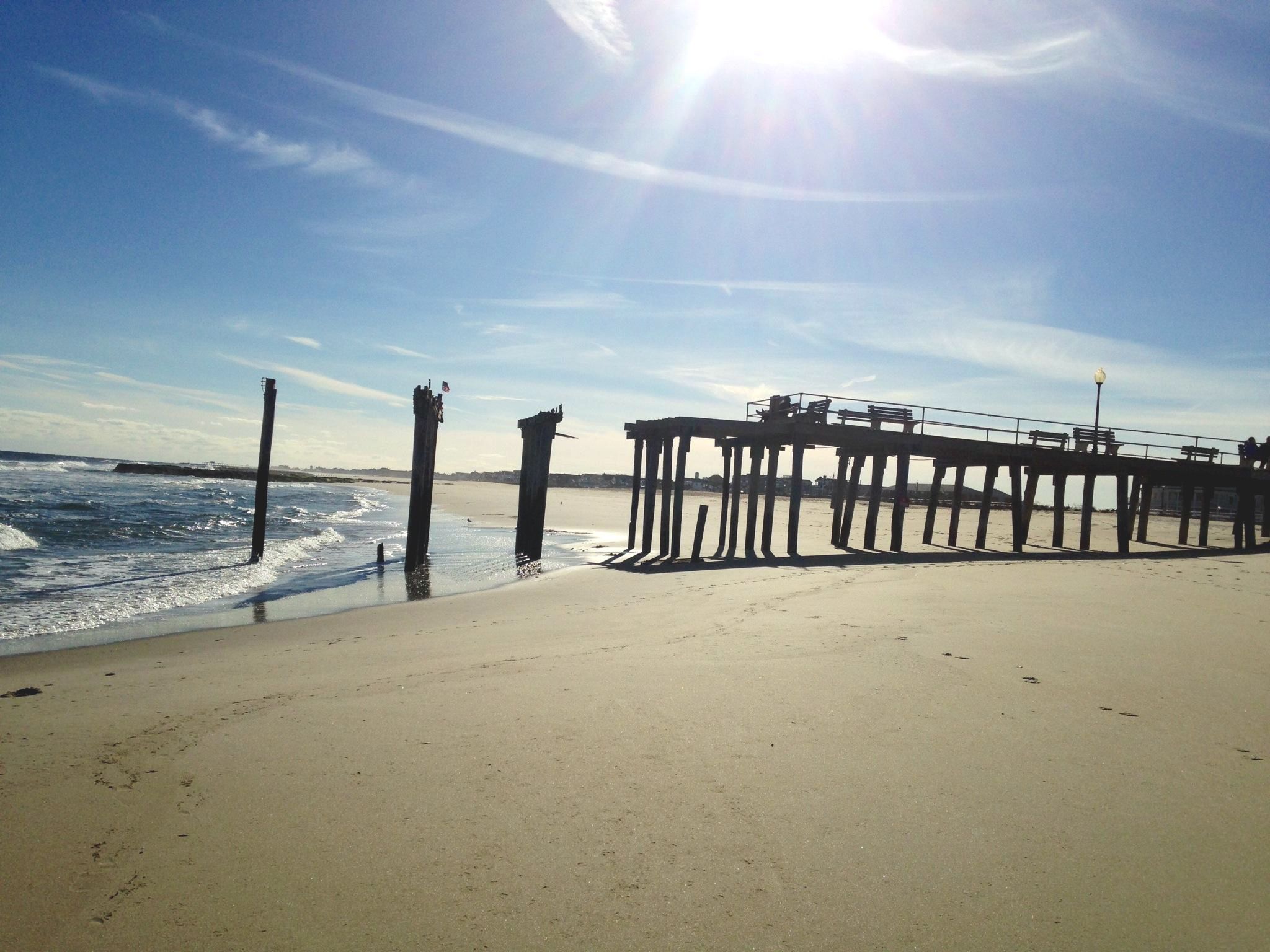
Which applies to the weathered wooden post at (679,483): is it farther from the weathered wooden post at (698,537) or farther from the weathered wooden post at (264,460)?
the weathered wooden post at (264,460)

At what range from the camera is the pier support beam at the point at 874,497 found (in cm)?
2117

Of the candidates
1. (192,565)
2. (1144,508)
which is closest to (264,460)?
(192,565)

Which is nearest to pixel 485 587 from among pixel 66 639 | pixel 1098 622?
pixel 66 639

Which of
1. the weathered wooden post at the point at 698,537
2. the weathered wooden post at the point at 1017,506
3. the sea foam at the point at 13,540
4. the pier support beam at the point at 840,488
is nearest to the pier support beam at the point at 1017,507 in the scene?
the weathered wooden post at the point at 1017,506

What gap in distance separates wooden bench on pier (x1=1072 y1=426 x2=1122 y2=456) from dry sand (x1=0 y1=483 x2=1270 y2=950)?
61.3 feet

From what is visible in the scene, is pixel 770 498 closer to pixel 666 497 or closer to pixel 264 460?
pixel 666 497

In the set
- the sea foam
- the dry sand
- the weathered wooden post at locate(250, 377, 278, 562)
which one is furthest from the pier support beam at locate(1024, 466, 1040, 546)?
the sea foam

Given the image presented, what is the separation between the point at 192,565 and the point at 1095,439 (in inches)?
1037

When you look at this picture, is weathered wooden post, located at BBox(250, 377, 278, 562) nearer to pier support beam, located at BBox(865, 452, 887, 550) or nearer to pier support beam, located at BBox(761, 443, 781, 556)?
pier support beam, located at BBox(761, 443, 781, 556)

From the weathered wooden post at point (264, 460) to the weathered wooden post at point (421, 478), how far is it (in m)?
3.75

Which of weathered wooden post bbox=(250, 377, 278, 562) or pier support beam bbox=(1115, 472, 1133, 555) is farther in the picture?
pier support beam bbox=(1115, 472, 1133, 555)

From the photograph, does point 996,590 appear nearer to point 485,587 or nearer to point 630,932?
point 485,587

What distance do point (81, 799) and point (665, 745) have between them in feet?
10.4

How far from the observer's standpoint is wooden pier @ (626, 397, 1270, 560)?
19.5 meters
